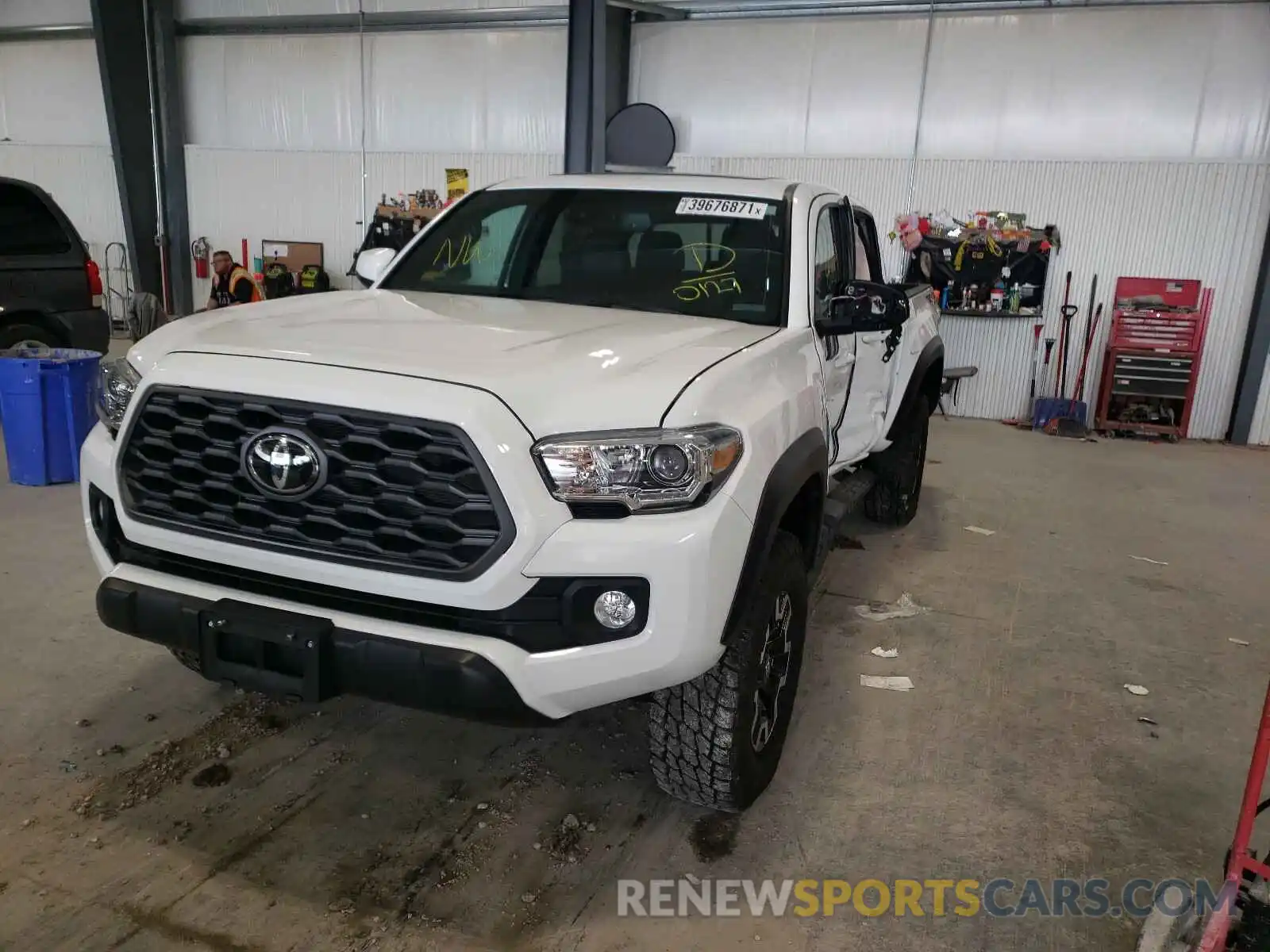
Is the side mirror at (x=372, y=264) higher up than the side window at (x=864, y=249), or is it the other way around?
the side window at (x=864, y=249)

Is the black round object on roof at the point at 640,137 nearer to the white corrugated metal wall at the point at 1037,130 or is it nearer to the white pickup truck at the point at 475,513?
the white corrugated metal wall at the point at 1037,130

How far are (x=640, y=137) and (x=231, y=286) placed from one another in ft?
14.4

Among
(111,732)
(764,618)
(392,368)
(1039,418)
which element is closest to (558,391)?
(392,368)

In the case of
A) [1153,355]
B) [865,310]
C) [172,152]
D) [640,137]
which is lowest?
[1153,355]

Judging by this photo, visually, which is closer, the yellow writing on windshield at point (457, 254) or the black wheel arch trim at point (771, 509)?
the black wheel arch trim at point (771, 509)

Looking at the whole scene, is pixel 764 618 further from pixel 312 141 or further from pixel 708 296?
pixel 312 141

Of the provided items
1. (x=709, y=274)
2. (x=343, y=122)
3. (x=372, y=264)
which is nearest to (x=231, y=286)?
(x=343, y=122)

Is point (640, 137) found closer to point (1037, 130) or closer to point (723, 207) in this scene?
point (1037, 130)

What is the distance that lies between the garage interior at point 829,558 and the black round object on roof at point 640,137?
0.55ft

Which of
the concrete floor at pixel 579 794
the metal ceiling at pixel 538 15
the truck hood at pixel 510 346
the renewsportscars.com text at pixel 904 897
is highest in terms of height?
the metal ceiling at pixel 538 15

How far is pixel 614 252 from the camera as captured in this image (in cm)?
307

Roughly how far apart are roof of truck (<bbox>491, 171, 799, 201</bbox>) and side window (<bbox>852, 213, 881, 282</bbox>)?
87 cm

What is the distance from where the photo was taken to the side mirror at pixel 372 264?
10.8 feet

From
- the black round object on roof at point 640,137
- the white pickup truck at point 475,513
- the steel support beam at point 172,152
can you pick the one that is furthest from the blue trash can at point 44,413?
the steel support beam at point 172,152
